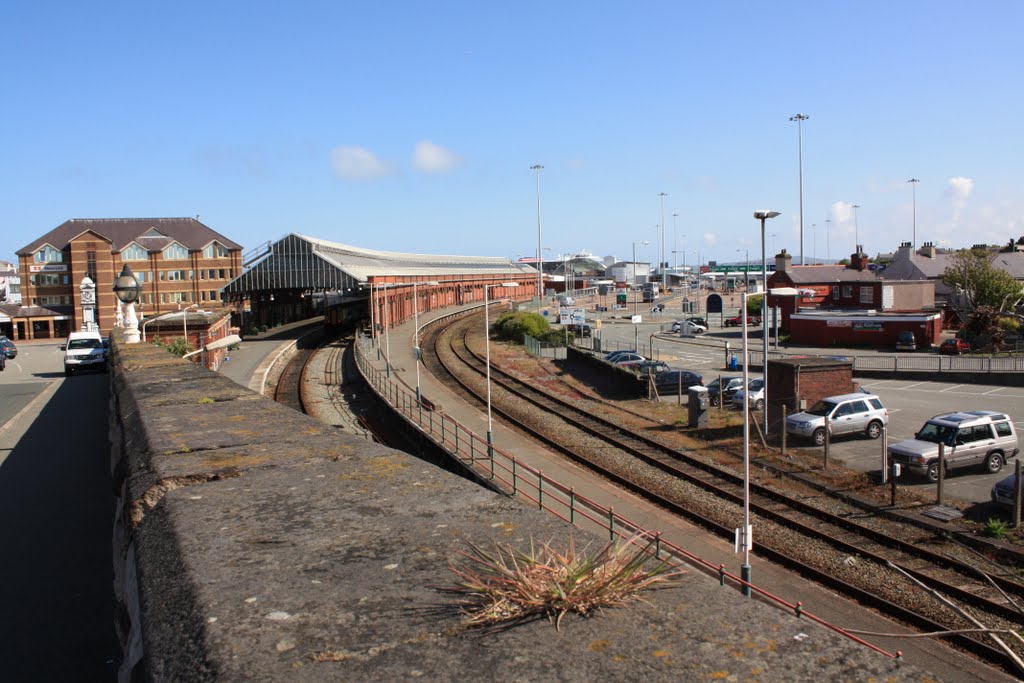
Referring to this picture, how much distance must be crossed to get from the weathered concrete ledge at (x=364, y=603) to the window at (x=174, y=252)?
255 feet

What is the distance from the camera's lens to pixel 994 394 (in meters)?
33.2

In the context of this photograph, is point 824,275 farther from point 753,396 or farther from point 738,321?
point 753,396

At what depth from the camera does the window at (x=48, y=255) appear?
7119cm

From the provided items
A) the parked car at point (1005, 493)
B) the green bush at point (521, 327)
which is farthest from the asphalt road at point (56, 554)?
the green bush at point (521, 327)

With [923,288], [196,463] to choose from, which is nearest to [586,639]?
[196,463]

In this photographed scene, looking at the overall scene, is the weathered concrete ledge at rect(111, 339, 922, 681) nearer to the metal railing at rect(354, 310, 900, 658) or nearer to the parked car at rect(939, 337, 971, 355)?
the metal railing at rect(354, 310, 900, 658)

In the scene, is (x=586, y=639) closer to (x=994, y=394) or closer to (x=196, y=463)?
(x=196, y=463)

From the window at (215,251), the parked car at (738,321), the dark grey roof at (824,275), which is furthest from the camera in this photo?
the window at (215,251)

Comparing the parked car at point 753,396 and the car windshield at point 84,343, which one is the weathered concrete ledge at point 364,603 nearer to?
the parked car at point 753,396

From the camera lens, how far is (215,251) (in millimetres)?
78750

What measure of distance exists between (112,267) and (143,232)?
6.97 metres

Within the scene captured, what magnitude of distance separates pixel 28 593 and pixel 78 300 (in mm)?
72519

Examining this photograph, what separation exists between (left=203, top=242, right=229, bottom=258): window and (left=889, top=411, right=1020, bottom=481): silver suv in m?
71.5

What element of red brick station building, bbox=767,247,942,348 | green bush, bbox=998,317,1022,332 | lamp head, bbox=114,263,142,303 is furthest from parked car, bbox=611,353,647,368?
green bush, bbox=998,317,1022,332
